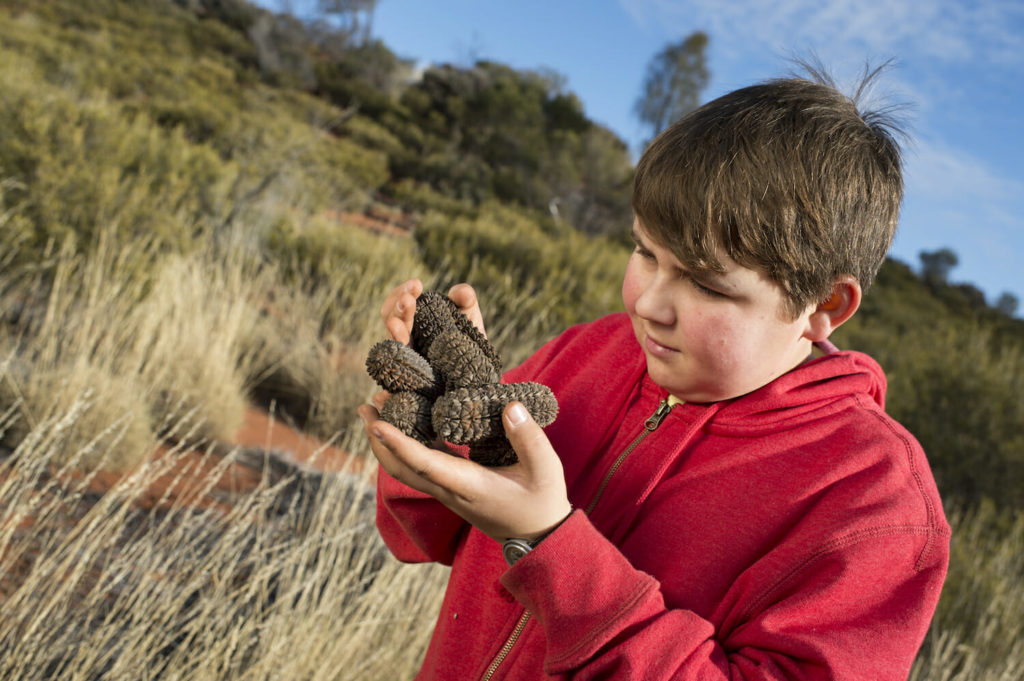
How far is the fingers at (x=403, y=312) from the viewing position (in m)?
1.39

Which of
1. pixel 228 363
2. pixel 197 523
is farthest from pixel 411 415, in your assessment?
pixel 228 363

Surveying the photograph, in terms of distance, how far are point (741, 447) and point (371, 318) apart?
5114 mm

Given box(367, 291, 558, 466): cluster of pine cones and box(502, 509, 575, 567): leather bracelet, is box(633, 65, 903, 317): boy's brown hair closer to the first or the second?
box(367, 291, 558, 466): cluster of pine cones

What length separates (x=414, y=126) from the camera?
2394 centimetres

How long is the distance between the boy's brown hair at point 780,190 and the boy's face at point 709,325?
26mm

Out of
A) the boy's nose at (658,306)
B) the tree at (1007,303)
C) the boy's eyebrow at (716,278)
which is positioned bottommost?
the boy's nose at (658,306)

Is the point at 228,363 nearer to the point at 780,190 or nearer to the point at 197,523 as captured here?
the point at 197,523

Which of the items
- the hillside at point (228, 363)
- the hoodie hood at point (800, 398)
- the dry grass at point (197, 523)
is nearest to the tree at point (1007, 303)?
the hillside at point (228, 363)

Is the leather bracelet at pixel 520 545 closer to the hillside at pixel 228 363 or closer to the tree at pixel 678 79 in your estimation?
the hillside at pixel 228 363

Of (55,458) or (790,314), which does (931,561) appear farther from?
(55,458)

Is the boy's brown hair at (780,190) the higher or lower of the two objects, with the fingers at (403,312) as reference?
higher

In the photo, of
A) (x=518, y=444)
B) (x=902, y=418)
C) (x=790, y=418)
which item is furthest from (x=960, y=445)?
(x=518, y=444)

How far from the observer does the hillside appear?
2473mm

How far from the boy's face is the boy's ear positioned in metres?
0.02
